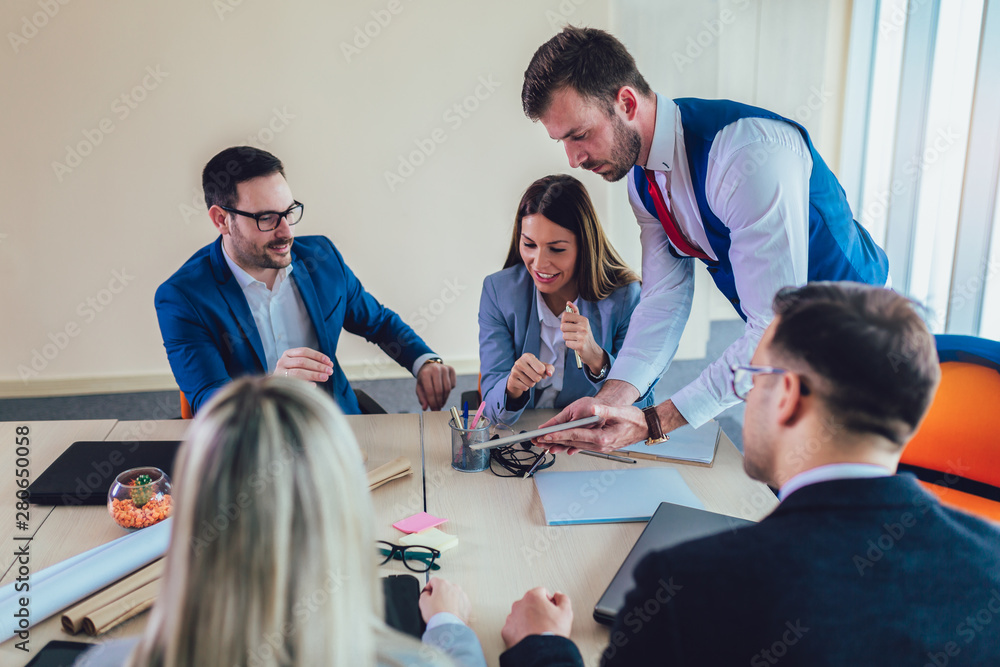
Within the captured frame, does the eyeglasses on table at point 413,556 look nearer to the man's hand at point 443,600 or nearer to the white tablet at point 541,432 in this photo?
the man's hand at point 443,600

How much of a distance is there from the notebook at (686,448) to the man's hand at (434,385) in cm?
74

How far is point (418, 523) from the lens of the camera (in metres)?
1.34

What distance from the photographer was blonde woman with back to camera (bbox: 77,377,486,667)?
643 millimetres

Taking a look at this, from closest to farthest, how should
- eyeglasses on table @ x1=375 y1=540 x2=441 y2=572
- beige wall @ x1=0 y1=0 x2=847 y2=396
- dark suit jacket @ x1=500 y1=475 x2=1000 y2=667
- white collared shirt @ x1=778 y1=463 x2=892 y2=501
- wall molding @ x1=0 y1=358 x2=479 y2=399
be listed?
1. dark suit jacket @ x1=500 y1=475 x2=1000 y2=667
2. white collared shirt @ x1=778 y1=463 x2=892 y2=501
3. eyeglasses on table @ x1=375 y1=540 x2=441 y2=572
4. beige wall @ x1=0 y1=0 x2=847 y2=396
5. wall molding @ x1=0 y1=358 x2=479 y2=399

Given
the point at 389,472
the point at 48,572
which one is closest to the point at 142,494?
the point at 48,572

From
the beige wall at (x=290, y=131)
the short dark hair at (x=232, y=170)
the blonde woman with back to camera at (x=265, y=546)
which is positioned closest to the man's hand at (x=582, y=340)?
the short dark hair at (x=232, y=170)

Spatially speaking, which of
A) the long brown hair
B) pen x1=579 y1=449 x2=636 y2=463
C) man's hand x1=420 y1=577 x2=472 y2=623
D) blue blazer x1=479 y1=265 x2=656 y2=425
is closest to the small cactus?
man's hand x1=420 y1=577 x2=472 y2=623

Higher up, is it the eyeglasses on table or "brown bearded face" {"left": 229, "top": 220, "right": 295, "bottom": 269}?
"brown bearded face" {"left": 229, "top": 220, "right": 295, "bottom": 269}

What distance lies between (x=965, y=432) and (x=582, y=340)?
0.92m

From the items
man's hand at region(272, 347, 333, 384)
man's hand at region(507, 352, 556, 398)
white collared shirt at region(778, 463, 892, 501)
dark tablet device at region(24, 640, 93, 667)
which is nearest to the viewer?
white collared shirt at region(778, 463, 892, 501)

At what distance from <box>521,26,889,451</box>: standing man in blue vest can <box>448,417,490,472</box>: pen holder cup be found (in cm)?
15

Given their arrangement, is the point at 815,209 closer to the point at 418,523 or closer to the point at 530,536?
the point at 530,536

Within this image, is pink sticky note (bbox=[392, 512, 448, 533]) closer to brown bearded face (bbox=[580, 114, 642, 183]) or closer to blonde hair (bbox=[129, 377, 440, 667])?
blonde hair (bbox=[129, 377, 440, 667])

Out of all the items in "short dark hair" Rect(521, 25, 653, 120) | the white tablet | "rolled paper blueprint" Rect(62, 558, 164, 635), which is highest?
"short dark hair" Rect(521, 25, 653, 120)
